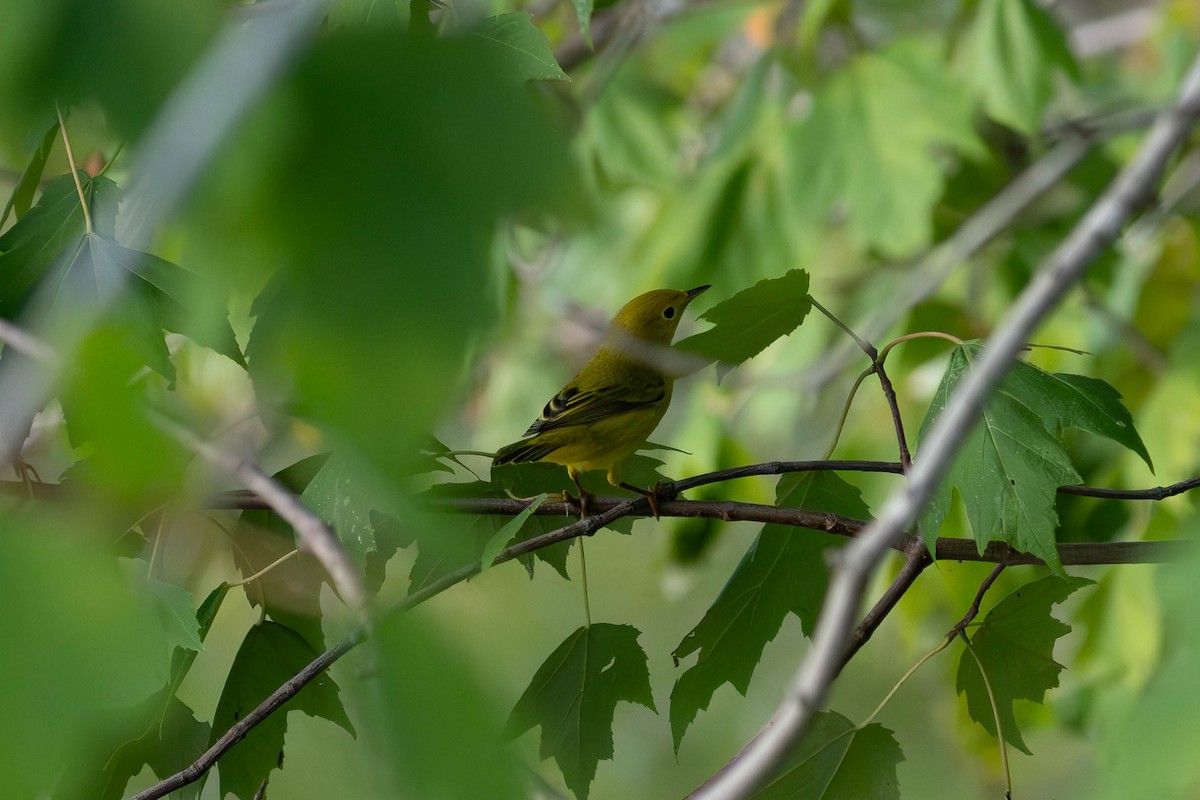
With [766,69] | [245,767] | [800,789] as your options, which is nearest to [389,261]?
[800,789]

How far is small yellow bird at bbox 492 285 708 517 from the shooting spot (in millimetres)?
1966

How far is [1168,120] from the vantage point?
1.82 feet

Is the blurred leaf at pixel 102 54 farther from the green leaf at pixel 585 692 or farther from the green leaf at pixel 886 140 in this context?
the green leaf at pixel 886 140

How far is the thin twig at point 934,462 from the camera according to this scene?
0.47 m

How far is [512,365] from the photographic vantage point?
12.9 ft

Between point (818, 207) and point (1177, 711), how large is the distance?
2.49 meters

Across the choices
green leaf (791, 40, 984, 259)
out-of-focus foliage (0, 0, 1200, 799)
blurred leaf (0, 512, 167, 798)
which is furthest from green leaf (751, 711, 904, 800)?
green leaf (791, 40, 984, 259)

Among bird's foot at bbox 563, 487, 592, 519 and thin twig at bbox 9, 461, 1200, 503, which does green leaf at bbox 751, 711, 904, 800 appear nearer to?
thin twig at bbox 9, 461, 1200, 503

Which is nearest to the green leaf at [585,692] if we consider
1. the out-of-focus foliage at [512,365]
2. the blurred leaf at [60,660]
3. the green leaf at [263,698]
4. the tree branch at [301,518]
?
→ the out-of-focus foliage at [512,365]

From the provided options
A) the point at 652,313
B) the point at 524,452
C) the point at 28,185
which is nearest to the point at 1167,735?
the point at 28,185

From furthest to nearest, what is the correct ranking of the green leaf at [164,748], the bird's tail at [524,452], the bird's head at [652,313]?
the bird's head at [652,313]
the bird's tail at [524,452]
the green leaf at [164,748]

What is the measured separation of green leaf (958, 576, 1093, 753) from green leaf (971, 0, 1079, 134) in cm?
173

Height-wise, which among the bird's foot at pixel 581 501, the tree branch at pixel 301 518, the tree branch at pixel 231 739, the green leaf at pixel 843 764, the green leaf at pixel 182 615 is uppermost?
the tree branch at pixel 301 518

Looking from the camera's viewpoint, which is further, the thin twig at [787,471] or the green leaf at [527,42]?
the thin twig at [787,471]
